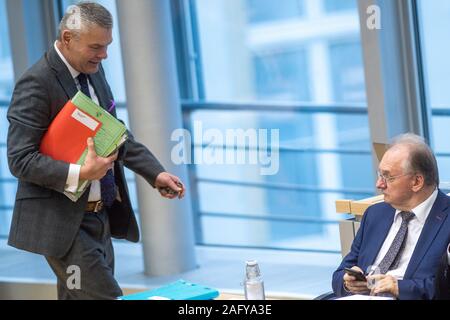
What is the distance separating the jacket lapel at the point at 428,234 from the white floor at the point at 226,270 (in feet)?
6.56

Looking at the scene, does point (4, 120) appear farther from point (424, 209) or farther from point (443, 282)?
point (443, 282)

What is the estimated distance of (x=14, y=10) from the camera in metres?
6.57

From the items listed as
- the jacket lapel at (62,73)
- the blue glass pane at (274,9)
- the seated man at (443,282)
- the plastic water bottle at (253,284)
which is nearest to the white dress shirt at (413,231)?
the seated man at (443,282)

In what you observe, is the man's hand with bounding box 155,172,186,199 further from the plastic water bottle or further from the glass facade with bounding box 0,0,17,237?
the glass facade with bounding box 0,0,17,237

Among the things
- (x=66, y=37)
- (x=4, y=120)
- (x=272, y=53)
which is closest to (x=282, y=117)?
(x=272, y=53)

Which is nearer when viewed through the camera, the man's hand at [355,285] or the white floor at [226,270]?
the man's hand at [355,285]

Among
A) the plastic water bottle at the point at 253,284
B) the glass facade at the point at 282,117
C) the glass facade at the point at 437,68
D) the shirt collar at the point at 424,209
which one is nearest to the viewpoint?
the plastic water bottle at the point at 253,284

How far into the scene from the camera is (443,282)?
327 cm

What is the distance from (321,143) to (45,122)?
9.06ft

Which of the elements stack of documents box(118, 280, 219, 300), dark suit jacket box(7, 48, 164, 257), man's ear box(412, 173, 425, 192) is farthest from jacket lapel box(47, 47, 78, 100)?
man's ear box(412, 173, 425, 192)

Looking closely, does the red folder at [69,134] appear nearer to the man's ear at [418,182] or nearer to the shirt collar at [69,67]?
the shirt collar at [69,67]

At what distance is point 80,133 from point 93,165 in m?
0.14

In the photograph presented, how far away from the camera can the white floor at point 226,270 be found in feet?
18.5

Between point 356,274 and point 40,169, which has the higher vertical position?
point 40,169
